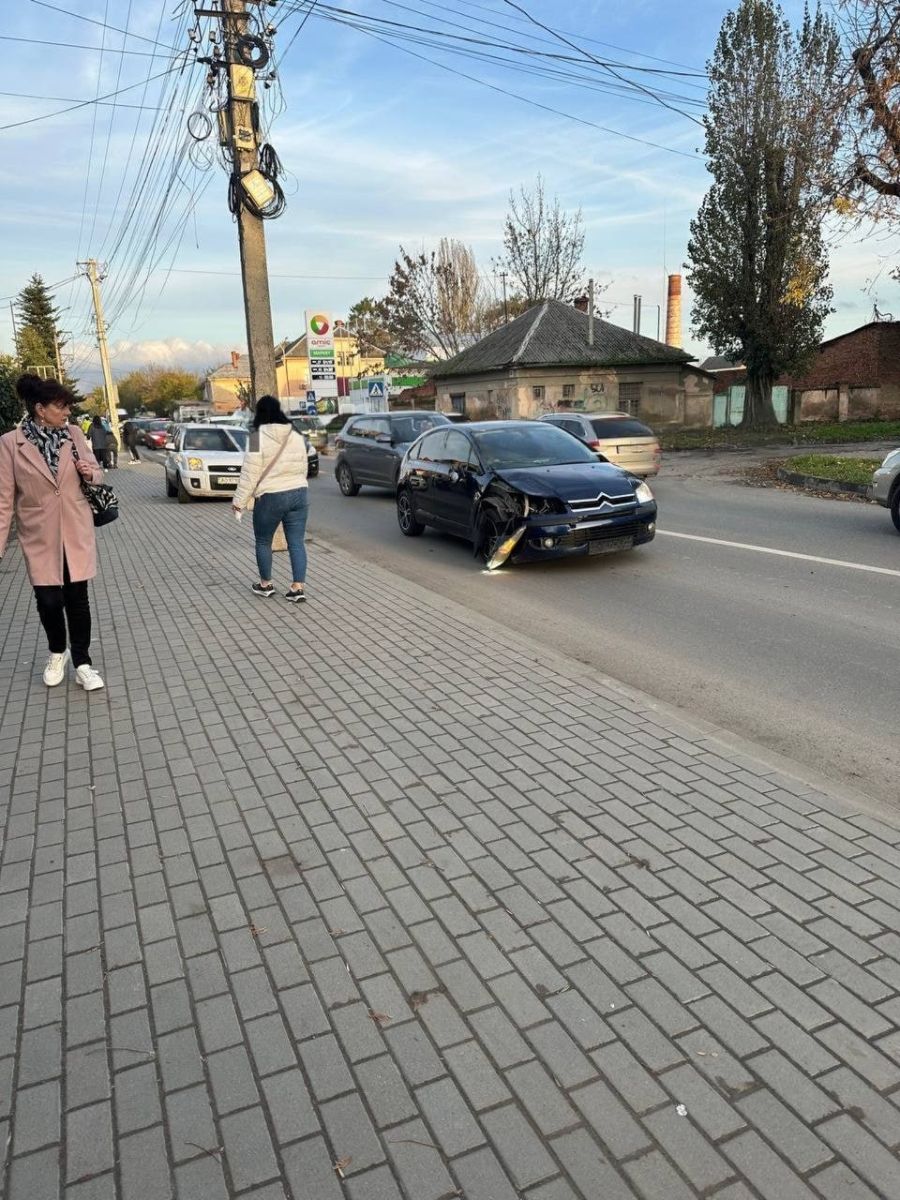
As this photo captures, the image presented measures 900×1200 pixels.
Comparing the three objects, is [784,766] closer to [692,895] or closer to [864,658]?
[692,895]

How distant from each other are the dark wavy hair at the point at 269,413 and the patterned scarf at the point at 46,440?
2384mm

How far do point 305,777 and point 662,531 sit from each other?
833 cm

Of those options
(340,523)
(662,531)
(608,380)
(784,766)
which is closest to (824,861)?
(784,766)

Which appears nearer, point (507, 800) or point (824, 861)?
point (824, 861)

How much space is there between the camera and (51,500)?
4.87m

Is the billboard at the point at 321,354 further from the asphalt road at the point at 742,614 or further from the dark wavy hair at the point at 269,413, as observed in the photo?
the dark wavy hair at the point at 269,413

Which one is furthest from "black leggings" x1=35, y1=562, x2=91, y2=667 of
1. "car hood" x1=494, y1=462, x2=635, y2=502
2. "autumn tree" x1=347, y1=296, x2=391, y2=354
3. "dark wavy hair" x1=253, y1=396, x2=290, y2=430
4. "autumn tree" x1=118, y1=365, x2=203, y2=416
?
"autumn tree" x1=118, y1=365, x2=203, y2=416

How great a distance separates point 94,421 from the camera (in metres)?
22.4

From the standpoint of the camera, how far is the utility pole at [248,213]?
10531 mm

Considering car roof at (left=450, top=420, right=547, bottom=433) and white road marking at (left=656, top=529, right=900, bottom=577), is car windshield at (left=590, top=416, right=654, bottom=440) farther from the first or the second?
car roof at (left=450, top=420, right=547, bottom=433)

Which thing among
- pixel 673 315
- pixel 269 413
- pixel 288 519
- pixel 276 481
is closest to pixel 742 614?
pixel 288 519

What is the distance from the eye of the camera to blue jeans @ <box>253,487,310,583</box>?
7.30 meters

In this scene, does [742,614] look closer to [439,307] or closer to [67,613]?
[67,613]

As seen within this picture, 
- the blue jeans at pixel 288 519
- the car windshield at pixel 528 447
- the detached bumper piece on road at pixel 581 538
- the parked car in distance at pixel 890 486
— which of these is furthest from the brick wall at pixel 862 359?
the blue jeans at pixel 288 519
